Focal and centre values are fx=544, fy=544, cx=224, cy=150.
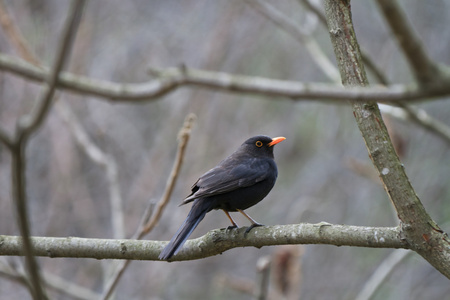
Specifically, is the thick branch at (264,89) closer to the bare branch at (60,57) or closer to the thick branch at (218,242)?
the bare branch at (60,57)

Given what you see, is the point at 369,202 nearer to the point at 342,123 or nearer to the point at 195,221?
the point at 342,123

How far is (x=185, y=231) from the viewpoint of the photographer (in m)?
3.83

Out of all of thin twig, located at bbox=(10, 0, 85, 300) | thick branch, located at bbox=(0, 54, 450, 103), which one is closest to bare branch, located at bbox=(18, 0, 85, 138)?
thin twig, located at bbox=(10, 0, 85, 300)

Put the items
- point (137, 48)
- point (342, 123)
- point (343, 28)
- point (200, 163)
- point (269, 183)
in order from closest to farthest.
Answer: point (343, 28)
point (269, 183)
point (200, 163)
point (137, 48)
point (342, 123)

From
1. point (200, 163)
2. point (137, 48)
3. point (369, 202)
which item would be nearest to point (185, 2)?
point (137, 48)

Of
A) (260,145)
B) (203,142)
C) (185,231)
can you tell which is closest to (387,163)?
(185,231)

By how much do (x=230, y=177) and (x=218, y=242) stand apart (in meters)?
1.07

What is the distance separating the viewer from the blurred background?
885 centimetres

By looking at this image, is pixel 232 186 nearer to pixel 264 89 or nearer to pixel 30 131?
pixel 264 89

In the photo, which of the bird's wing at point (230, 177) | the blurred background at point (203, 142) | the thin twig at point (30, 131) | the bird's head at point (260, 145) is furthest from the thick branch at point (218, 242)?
the blurred background at point (203, 142)

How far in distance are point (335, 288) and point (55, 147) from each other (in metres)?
5.93

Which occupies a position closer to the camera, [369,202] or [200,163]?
[200,163]

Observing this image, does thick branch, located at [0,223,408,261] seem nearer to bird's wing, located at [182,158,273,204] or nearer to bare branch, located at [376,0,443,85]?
bird's wing, located at [182,158,273,204]

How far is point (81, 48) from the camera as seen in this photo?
8.90 meters
